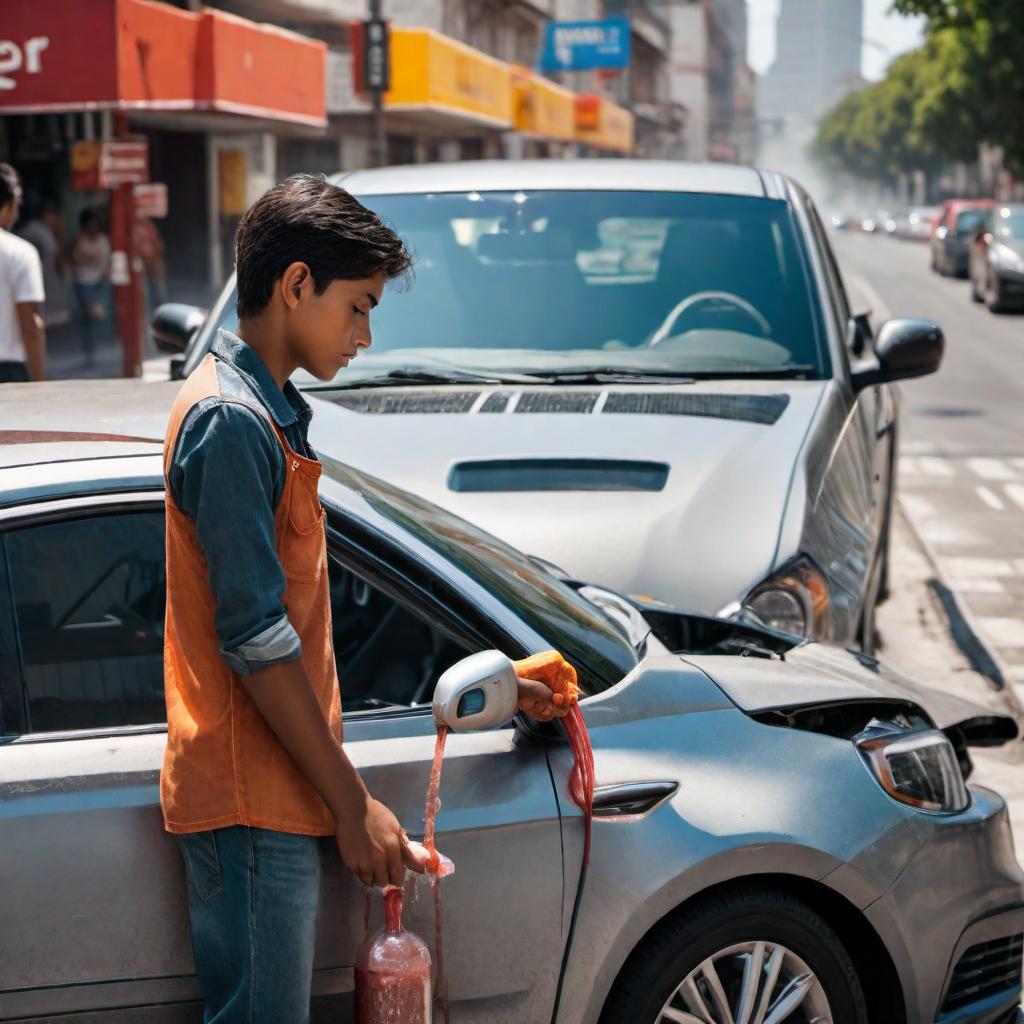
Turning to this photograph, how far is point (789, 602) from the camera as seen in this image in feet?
15.0

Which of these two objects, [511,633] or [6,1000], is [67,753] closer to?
[6,1000]

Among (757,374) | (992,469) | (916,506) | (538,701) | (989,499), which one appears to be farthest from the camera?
(992,469)

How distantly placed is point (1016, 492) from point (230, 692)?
1017 centimetres

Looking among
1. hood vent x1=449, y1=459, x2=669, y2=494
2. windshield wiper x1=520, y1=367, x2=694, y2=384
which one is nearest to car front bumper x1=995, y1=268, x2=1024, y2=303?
windshield wiper x1=520, y1=367, x2=694, y2=384

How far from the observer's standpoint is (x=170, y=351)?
6449mm

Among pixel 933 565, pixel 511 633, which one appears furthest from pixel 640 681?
pixel 933 565

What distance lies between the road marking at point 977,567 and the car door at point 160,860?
659 cm

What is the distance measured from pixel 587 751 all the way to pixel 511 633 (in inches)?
10.2

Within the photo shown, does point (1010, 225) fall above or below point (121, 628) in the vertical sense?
above

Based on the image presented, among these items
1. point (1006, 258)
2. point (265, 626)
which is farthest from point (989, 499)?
point (1006, 258)

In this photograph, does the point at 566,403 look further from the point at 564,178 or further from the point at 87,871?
the point at 87,871

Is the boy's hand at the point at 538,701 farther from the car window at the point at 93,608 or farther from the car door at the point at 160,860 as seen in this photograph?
the car window at the point at 93,608

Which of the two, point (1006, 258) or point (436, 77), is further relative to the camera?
point (436, 77)

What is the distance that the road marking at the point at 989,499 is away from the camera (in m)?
11.2
